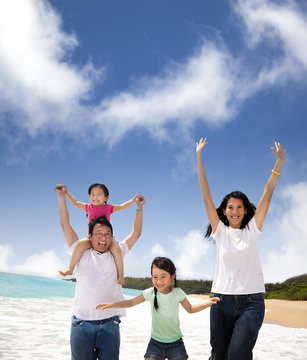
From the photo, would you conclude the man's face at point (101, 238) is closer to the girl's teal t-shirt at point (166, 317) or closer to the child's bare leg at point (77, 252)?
the child's bare leg at point (77, 252)

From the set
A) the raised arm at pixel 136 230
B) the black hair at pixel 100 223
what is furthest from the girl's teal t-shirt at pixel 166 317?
the black hair at pixel 100 223

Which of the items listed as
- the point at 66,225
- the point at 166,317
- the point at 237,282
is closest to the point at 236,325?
the point at 237,282

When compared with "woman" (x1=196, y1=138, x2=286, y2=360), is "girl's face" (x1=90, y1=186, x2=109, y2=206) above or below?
above

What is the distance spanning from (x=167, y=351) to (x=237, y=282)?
924 mm

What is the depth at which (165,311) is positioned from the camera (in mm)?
3572

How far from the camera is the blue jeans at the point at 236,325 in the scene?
3215 millimetres

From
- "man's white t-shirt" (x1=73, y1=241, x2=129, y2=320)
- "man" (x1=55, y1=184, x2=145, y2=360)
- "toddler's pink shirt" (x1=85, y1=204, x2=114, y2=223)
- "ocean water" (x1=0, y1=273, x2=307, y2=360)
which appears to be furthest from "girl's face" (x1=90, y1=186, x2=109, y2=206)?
"ocean water" (x1=0, y1=273, x2=307, y2=360)

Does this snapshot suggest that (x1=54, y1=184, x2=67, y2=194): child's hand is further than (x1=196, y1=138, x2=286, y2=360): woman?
Yes

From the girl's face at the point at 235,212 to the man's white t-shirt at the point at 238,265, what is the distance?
11 centimetres

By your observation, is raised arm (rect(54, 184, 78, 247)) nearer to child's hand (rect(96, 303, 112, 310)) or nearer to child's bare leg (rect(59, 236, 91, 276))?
child's bare leg (rect(59, 236, 91, 276))

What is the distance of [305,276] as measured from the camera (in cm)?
2705

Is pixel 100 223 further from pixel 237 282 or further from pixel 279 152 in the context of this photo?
pixel 279 152

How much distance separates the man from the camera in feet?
10.1

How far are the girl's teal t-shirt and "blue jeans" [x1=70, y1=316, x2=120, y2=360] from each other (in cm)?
56
